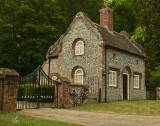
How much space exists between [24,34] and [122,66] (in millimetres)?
15784

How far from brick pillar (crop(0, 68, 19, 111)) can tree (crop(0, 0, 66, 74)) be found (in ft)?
62.9

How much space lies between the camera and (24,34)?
3275cm

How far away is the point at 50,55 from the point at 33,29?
7.19 metres

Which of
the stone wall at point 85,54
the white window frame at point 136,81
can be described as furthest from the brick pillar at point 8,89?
the white window frame at point 136,81

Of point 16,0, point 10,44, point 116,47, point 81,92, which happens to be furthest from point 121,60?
point 16,0

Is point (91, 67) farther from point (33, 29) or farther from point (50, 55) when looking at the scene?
point (33, 29)

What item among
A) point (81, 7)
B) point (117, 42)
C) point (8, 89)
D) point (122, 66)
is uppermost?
point (81, 7)

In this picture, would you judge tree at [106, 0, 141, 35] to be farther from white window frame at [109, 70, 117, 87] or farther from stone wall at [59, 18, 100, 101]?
white window frame at [109, 70, 117, 87]

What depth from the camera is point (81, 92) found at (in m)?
18.1

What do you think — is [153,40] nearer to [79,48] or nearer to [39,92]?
[79,48]

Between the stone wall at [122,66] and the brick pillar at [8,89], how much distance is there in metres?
10.4

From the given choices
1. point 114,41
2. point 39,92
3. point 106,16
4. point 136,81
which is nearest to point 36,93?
point 39,92

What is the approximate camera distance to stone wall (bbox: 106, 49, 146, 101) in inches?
830

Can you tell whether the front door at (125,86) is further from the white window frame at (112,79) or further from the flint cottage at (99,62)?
the white window frame at (112,79)
